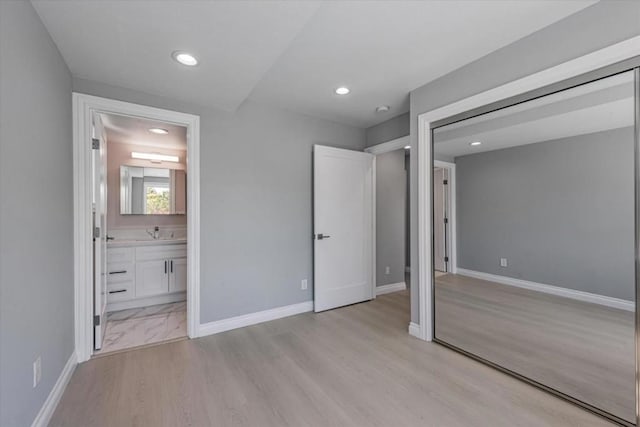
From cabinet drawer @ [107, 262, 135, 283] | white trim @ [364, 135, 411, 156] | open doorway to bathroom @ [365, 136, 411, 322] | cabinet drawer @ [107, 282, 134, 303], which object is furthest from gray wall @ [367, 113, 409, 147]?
cabinet drawer @ [107, 282, 134, 303]

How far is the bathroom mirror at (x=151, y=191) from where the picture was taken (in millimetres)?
4117

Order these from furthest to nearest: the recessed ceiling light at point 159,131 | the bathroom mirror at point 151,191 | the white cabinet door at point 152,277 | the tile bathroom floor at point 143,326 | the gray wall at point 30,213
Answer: the bathroom mirror at point 151,191, the white cabinet door at point 152,277, the recessed ceiling light at point 159,131, the tile bathroom floor at point 143,326, the gray wall at point 30,213

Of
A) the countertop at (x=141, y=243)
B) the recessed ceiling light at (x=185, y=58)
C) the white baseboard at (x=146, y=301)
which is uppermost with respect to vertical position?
the recessed ceiling light at (x=185, y=58)

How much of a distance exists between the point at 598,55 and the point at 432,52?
970mm

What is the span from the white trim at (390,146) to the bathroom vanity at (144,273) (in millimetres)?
2940

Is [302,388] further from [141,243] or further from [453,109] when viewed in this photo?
[141,243]

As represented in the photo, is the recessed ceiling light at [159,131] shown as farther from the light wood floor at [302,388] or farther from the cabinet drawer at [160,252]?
the light wood floor at [302,388]

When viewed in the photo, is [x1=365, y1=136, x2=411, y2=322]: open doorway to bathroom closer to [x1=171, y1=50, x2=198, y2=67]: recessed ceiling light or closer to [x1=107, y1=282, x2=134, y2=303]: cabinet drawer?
[x1=171, y1=50, x2=198, y2=67]: recessed ceiling light

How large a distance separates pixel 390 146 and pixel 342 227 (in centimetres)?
123

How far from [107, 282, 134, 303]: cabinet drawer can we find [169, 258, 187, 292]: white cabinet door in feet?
1.51

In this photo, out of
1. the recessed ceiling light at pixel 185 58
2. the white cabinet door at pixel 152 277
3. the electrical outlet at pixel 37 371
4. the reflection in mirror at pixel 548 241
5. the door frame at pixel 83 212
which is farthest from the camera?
the white cabinet door at pixel 152 277

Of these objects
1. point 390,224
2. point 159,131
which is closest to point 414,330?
Answer: point 390,224

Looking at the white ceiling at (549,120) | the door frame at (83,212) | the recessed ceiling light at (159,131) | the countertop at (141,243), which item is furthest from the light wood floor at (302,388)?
the recessed ceiling light at (159,131)

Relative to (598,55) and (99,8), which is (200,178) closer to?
(99,8)
